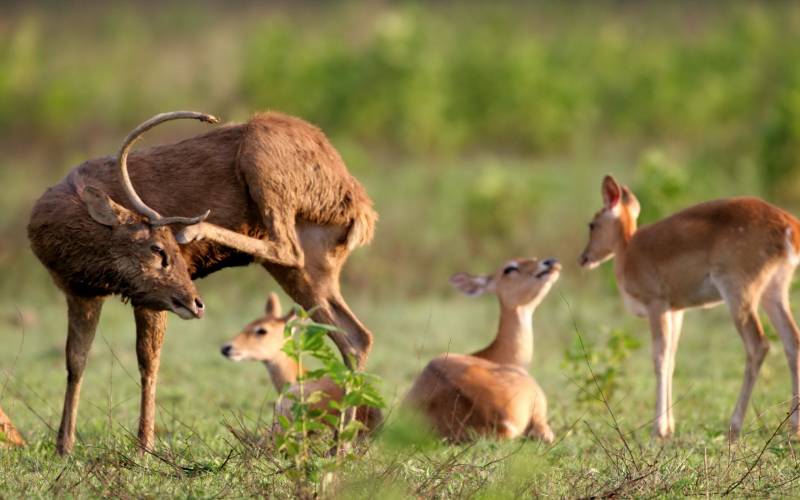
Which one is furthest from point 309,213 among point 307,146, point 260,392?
point 260,392

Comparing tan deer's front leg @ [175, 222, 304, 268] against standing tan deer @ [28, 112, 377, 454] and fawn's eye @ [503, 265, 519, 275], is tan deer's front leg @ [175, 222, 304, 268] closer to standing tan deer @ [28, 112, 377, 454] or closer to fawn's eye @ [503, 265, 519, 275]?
standing tan deer @ [28, 112, 377, 454]

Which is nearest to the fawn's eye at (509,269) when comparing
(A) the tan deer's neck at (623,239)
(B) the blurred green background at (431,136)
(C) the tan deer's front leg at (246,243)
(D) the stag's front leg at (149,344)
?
(A) the tan deer's neck at (623,239)

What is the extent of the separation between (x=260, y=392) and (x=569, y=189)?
8981mm

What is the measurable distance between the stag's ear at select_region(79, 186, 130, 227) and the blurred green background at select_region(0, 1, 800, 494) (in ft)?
4.67

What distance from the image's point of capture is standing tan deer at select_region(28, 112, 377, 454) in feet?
21.6

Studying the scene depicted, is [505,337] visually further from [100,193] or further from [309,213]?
[100,193]

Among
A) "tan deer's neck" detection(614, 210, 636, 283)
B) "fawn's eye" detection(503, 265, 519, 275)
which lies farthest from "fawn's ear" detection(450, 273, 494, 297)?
"tan deer's neck" detection(614, 210, 636, 283)

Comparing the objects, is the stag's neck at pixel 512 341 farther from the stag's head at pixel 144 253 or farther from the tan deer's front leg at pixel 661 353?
the stag's head at pixel 144 253

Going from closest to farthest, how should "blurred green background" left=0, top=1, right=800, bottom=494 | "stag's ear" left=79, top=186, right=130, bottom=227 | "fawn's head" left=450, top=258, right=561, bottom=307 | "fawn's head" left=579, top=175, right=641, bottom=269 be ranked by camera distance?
"stag's ear" left=79, top=186, right=130, bottom=227
"fawn's head" left=579, top=175, right=641, bottom=269
"fawn's head" left=450, top=258, right=561, bottom=307
"blurred green background" left=0, top=1, right=800, bottom=494

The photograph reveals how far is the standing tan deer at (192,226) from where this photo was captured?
658 centimetres

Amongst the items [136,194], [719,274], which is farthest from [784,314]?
[136,194]

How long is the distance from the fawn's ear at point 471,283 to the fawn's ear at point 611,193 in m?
1.01

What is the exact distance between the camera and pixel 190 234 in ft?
20.9

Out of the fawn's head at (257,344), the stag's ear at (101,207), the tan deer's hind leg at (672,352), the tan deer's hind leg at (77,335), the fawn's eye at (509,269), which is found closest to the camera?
the stag's ear at (101,207)
